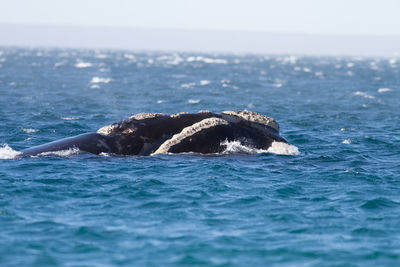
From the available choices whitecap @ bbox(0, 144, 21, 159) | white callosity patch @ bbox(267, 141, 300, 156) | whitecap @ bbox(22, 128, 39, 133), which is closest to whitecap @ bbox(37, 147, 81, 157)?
whitecap @ bbox(0, 144, 21, 159)

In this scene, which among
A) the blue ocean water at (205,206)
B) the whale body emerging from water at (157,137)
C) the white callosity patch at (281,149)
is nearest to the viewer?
the blue ocean water at (205,206)

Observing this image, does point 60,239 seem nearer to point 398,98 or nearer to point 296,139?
point 296,139

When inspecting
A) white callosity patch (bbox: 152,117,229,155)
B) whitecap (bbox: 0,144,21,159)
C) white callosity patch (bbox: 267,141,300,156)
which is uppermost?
white callosity patch (bbox: 152,117,229,155)

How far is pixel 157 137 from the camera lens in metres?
18.2

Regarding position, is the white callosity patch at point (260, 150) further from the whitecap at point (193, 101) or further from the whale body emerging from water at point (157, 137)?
the whitecap at point (193, 101)

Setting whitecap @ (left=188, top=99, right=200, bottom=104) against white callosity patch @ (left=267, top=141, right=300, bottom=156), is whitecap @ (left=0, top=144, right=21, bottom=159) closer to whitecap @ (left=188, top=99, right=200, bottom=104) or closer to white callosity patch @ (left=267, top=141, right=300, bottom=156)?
white callosity patch @ (left=267, top=141, right=300, bottom=156)

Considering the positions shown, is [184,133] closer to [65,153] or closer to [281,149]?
[281,149]

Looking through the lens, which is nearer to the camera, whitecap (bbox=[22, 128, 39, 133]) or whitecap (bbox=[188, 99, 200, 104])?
whitecap (bbox=[22, 128, 39, 133])

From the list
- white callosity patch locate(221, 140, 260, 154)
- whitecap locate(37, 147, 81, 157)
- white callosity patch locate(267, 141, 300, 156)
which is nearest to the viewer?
whitecap locate(37, 147, 81, 157)

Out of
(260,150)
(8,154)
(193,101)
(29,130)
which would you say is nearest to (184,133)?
(260,150)

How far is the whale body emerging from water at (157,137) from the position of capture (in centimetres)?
1803

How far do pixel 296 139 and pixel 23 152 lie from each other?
35.0 feet

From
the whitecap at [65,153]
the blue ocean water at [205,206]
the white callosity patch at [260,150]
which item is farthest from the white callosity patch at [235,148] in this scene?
the whitecap at [65,153]

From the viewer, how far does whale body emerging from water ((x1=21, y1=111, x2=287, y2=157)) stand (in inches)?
710
